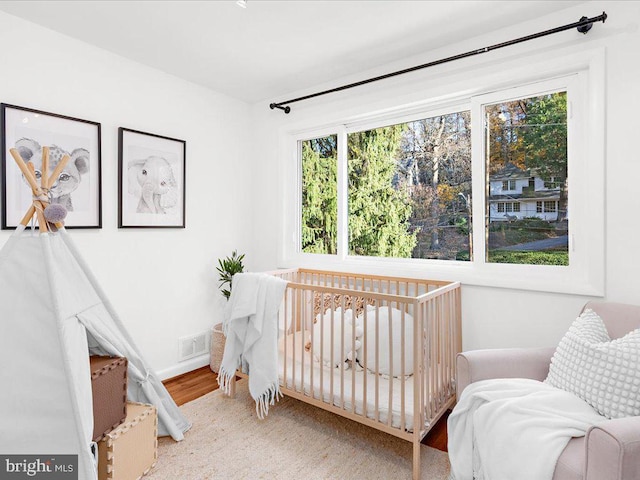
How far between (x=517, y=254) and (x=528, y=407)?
115 centimetres

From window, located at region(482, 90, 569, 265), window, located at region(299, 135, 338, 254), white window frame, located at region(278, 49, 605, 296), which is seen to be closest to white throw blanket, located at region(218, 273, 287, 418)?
white window frame, located at region(278, 49, 605, 296)

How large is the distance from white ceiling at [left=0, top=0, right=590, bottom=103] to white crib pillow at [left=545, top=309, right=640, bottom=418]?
68.0 inches

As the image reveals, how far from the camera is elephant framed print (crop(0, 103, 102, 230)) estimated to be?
6.82ft

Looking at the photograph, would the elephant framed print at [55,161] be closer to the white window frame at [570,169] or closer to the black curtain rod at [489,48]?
the black curtain rod at [489,48]

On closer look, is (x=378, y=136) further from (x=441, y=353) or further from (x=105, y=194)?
(x=105, y=194)

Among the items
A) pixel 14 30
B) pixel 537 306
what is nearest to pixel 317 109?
pixel 14 30

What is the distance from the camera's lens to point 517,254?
2295 millimetres

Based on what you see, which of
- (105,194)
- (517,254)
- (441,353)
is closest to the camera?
(441,353)

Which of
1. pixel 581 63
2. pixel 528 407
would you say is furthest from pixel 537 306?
pixel 581 63

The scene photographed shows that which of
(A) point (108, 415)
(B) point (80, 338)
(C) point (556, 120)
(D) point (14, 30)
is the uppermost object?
(D) point (14, 30)

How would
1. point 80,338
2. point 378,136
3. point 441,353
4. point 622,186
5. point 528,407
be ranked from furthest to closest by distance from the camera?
point 378,136 < point 441,353 < point 622,186 < point 80,338 < point 528,407

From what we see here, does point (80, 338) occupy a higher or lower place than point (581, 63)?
lower

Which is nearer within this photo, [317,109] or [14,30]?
[14,30]

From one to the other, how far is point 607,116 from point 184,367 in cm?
340
